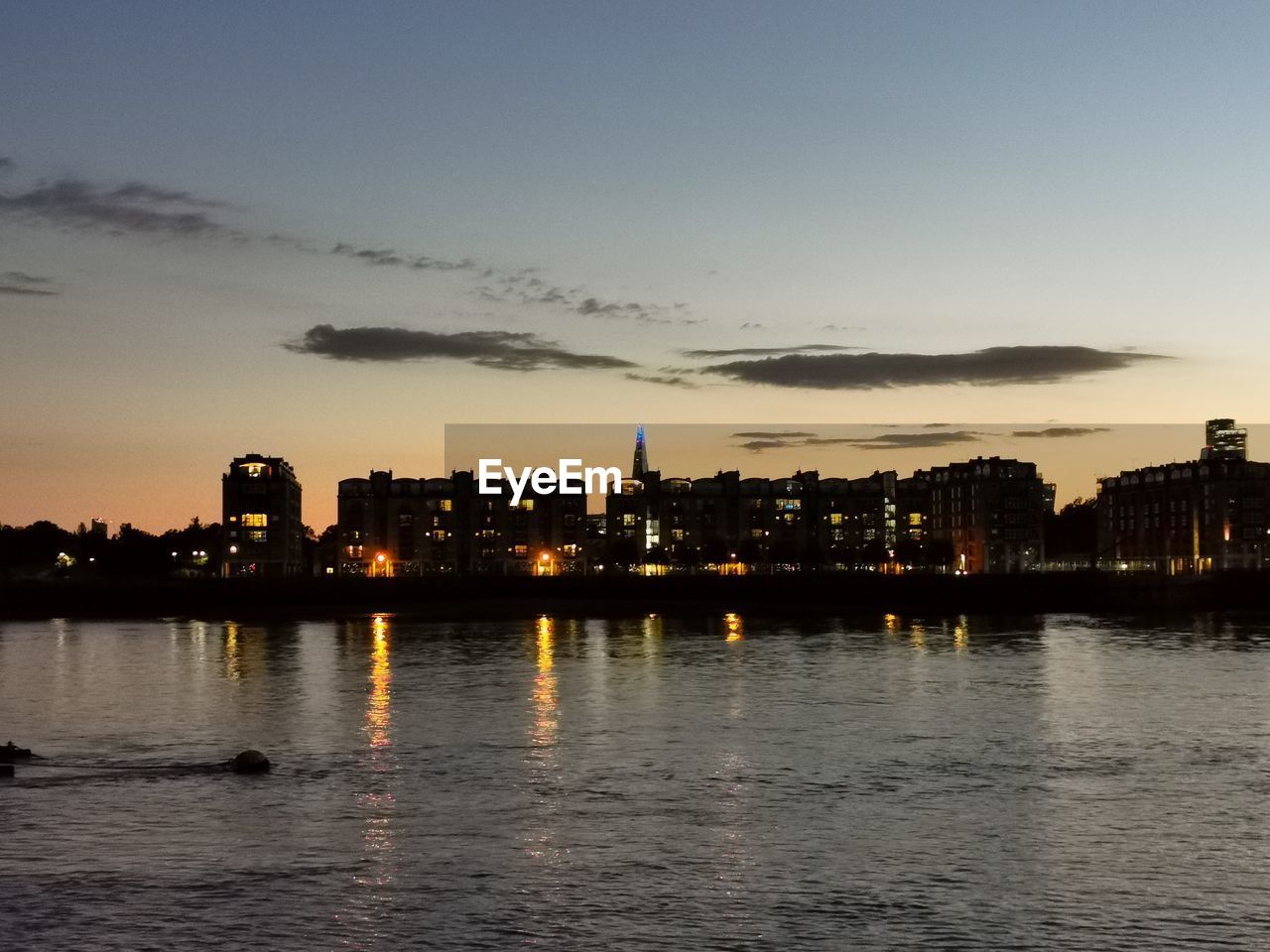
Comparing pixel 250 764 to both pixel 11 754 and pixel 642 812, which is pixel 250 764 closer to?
pixel 11 754

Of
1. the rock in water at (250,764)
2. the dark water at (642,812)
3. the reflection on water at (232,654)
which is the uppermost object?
the rock in water at (250,764)

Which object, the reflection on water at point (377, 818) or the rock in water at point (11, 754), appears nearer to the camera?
the reflection on water at point (377, 818)

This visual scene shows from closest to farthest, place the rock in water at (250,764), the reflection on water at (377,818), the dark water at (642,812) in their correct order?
1. the dark water at (642,812)
2. the reflection on water at (377,818)
3. the rock in water at (250,764)

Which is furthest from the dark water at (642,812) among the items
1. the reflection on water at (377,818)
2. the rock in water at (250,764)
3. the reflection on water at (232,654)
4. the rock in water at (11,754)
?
the reflection on water at (232,654)

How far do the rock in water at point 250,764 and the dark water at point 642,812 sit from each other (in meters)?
1.30

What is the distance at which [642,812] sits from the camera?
4069cm

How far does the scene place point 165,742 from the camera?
57.6 m

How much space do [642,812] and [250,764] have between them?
597 inches

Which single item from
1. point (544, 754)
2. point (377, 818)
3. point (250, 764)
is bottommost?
point (544, 754)

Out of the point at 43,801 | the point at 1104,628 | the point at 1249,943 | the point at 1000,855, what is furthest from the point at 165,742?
the point at 1104,628

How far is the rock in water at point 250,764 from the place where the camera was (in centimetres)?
Answer: 4850

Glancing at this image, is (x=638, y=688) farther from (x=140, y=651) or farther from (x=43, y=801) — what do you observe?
(x=140, y=651)

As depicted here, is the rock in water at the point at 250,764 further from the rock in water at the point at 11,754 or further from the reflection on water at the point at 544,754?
the reflection on water at the point at 544,754

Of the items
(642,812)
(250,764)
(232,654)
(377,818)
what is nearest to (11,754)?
(250,764)
